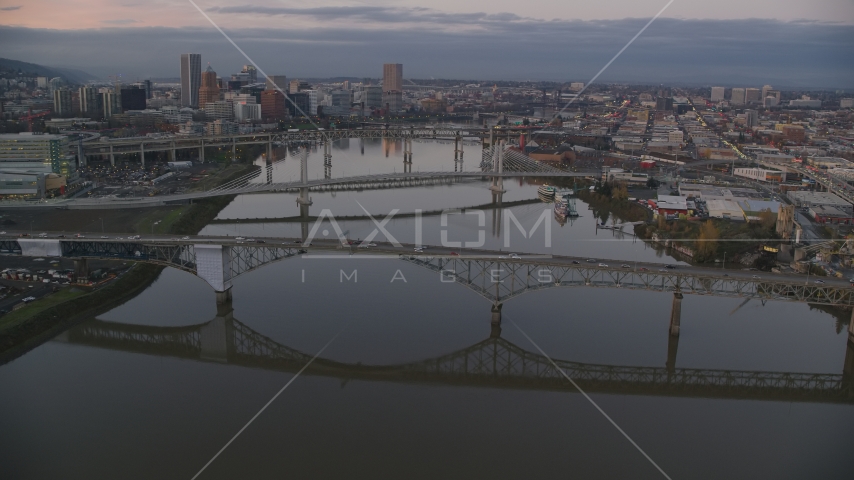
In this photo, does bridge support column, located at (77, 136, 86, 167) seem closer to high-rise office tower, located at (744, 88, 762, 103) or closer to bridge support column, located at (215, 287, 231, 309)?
bridge support column, located at (215, 287, 231, 309)

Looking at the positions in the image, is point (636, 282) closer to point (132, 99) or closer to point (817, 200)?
point (817, 200)

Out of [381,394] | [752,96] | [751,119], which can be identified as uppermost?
[752,96]

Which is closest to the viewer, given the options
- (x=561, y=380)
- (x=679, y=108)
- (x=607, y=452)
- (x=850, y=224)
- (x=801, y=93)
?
(x=607, y=452)

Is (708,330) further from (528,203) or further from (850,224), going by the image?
(528,203)

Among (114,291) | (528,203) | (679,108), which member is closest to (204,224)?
(114,291)

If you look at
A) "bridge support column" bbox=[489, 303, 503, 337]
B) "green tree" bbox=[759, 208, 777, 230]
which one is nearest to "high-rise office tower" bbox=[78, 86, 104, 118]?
"green tree" bbox=[759, 208, 777, 230]

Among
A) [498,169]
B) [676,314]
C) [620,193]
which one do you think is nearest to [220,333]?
[676,314]

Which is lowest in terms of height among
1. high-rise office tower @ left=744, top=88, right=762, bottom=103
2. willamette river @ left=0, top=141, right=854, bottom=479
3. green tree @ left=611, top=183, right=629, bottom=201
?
willamette river @ left=0, top=141, right=854, bottom=479
